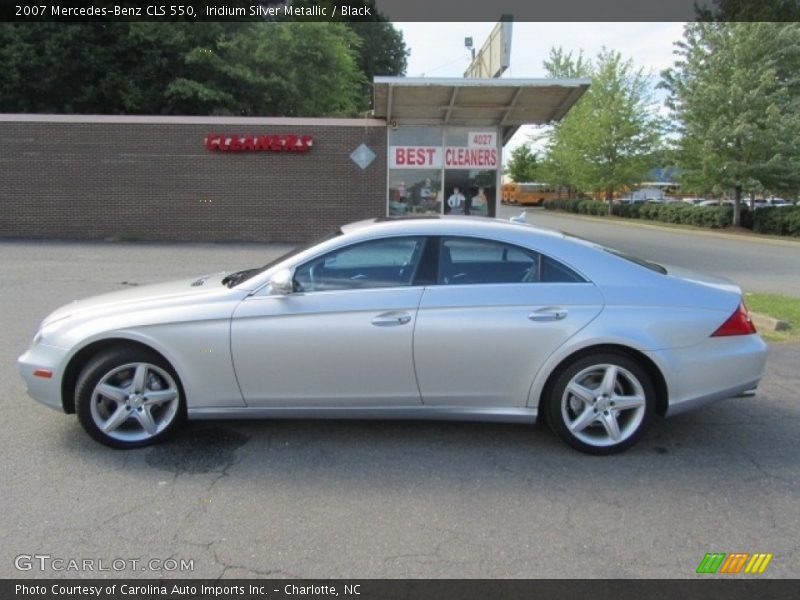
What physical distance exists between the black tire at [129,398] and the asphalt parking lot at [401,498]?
5.0 inches

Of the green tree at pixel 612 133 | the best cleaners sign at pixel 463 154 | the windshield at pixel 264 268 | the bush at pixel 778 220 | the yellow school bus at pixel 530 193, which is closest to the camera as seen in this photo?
the windshield at pixel 264 268

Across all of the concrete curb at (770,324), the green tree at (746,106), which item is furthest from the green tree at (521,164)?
the concrete curb at (770,324)

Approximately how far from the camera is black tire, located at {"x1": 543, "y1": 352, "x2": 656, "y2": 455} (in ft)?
12.4

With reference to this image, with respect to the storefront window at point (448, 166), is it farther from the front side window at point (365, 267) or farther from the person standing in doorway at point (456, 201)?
the front side window at point (365, 267)

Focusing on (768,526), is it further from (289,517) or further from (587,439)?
(289,517)

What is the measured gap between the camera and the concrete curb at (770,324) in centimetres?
Result: 704

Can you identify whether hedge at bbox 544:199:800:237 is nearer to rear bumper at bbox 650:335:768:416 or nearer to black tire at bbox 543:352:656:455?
rear bumper at bbox 650:335:768:416

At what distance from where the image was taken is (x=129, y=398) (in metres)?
3.80

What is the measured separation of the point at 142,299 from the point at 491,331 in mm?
2242

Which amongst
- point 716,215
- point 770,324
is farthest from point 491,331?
point 716,215

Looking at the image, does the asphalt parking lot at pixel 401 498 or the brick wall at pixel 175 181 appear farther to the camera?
the brick wall at pixel 175 181

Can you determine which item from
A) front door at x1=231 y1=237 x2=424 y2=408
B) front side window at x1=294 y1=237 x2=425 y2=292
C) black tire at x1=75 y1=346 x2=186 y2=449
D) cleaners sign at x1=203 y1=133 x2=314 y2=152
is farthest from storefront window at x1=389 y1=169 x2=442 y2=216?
black tire at x1=75 y1=346 x2=186 y2=449

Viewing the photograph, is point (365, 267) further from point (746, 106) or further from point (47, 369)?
point (746, 106)

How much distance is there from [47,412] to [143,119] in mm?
13775
